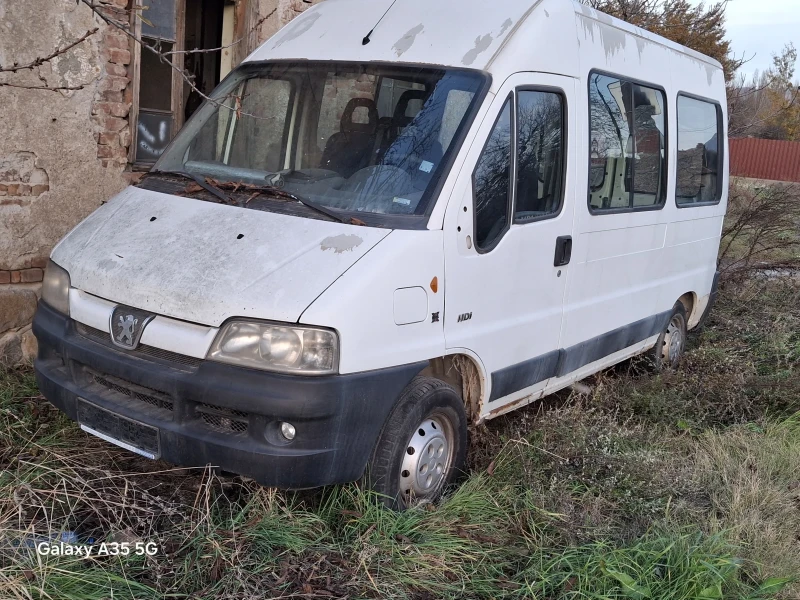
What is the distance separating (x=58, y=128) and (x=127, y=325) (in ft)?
8.94

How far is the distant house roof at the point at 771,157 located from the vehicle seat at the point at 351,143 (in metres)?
33.9

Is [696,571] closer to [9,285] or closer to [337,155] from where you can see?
[337,155]

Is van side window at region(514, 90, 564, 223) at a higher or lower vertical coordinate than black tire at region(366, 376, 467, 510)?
higher

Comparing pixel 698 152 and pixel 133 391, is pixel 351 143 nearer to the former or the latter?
pixel 133 391

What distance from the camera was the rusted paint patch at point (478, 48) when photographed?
13.9ft

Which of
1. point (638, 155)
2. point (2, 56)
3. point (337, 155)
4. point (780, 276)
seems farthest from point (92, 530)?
point (780, 276)

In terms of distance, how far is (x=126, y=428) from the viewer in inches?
141

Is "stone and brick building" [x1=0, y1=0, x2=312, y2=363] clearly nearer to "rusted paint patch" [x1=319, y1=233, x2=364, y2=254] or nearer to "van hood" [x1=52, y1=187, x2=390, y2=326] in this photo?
"van hood" [x1=52, y1=187, x2=390, y2=326]

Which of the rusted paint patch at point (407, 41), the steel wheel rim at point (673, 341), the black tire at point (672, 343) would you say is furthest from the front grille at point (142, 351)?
the steel wheel rim at point (673, 341)

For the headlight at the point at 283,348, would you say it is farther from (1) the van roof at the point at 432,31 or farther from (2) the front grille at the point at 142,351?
(1) the van roof at the point at 432,31

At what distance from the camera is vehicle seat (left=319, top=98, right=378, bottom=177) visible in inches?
163

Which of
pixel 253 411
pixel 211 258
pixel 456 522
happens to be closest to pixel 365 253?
pixel 211 258

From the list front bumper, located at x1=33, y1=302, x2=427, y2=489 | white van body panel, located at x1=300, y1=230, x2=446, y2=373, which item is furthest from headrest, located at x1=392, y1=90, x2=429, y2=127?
front bumper, located at x1=33, y1=302, x2=427, y2=489

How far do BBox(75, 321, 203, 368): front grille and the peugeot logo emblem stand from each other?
0.03 m
